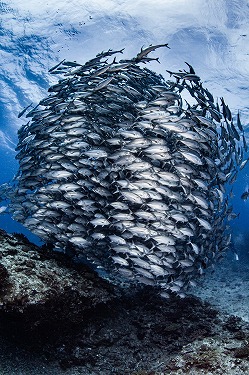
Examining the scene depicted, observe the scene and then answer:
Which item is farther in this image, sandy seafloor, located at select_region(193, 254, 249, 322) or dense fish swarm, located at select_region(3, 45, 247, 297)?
sandy seafloor, located at select_region(193, 254, 249, 322)

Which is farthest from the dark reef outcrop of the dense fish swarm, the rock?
the dense fish swarm

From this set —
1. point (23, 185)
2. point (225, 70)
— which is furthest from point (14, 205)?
point (225, 70)

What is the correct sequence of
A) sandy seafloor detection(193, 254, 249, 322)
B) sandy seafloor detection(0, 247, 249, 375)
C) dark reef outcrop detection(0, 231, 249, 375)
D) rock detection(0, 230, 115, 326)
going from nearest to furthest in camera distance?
sandy seafloor detection(0, 247, 249, 375), dark reef outcrop detection(0, 231, 249, 375), rock detection(0, 230, 115, 326), sandy seafloor detection(193, 254, 249, 322)

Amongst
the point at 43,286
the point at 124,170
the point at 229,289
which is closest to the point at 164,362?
the point at 43,286

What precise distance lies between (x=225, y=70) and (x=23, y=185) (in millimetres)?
15636

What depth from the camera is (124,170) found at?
24.2 ft

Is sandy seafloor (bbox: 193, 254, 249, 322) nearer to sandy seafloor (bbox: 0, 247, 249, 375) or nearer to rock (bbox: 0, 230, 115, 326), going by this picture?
sandy seafloor (bbox: 0, 247, 249, 375)

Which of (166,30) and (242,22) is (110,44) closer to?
(166,30)

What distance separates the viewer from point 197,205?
7566 millimetres

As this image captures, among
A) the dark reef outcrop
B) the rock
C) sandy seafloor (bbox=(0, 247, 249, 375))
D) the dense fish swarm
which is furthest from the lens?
the dense fish swarm

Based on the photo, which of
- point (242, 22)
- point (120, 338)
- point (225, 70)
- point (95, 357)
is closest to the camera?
point (95, 357)

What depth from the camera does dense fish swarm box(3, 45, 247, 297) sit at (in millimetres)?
6801

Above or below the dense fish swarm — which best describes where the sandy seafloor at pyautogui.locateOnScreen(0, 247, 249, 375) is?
below

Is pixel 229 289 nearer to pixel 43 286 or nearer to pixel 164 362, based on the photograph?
pixel 164 362
